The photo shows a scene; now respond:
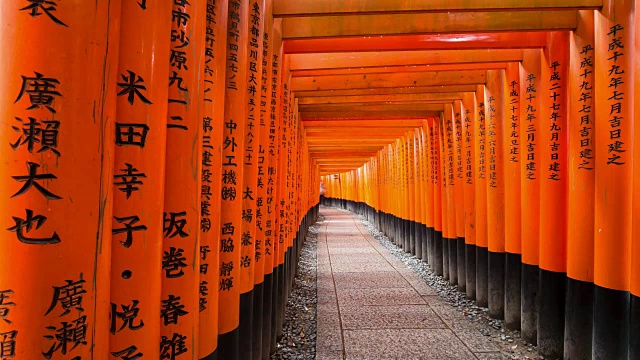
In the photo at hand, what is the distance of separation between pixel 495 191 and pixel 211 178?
435 cm

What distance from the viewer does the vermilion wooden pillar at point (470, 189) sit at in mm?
6484

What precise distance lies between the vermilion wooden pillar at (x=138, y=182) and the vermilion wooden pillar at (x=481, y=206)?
520 cm

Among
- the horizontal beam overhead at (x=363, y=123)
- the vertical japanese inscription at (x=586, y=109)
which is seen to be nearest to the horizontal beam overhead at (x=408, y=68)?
the vertical japanese inscription at (x=586, y=109)

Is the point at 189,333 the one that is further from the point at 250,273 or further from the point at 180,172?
the point at 250,273

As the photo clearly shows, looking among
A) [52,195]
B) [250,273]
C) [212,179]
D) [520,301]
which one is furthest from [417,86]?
[52,195]

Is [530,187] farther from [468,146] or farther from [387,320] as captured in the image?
[387,320]

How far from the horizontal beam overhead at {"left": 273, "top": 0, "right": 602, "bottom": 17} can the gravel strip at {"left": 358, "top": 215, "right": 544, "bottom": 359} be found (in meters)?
3.46

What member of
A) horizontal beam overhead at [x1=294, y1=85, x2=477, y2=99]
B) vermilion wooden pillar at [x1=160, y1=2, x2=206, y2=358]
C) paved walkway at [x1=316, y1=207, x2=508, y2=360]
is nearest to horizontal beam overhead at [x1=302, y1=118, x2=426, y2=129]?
horizontal beam overhead at [x1=294, y1=85, x2=477, y2=99]

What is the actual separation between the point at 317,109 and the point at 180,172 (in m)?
6.84

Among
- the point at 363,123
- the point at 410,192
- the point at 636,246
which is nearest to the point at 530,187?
the point at 636,246

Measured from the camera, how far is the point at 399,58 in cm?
534

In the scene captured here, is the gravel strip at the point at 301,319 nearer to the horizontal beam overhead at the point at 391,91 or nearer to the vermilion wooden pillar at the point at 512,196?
the vermilion wooden pillar at the point at 512,196

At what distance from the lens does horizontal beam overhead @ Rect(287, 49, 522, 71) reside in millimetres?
5035

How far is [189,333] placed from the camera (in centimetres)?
188
